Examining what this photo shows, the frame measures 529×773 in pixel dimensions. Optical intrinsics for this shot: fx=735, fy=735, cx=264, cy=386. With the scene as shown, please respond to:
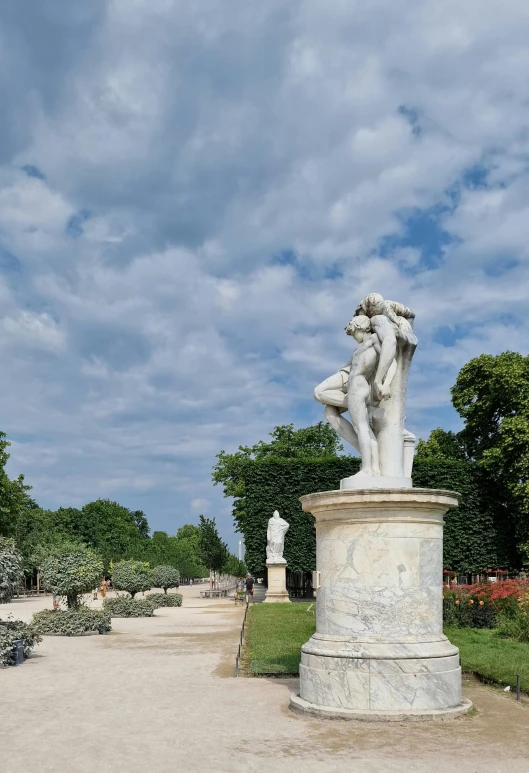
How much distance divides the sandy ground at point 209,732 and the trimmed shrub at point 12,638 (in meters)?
1.05

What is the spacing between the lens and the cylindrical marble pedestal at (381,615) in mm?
7094

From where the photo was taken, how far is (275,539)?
2770 centimetres

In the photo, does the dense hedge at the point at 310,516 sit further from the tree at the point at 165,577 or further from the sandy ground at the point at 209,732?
the sandy ground at the point at 209,732

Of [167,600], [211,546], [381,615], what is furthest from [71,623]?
[211,546]

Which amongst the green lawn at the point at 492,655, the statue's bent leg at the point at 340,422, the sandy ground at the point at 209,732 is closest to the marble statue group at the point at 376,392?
the statue's bent leg at the point at 340,422

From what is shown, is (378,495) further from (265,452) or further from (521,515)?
(265,452)

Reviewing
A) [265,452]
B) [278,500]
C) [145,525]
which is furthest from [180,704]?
[145,525]

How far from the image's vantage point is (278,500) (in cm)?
3022

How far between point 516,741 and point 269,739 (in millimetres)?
2144

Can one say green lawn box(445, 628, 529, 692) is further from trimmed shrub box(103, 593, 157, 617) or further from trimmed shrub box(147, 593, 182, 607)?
trimmed shrub box(147, 593, 182, 607)

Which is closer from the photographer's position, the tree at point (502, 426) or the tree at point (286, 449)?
the tree at point (502, 426)

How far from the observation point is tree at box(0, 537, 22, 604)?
12898mm

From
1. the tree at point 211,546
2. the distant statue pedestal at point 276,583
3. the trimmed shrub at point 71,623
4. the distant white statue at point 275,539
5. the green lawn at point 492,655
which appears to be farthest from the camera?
the tree at point 211,546

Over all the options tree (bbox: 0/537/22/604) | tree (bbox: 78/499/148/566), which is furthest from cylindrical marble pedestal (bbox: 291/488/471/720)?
tree (bbox: 78/499/148/566)
